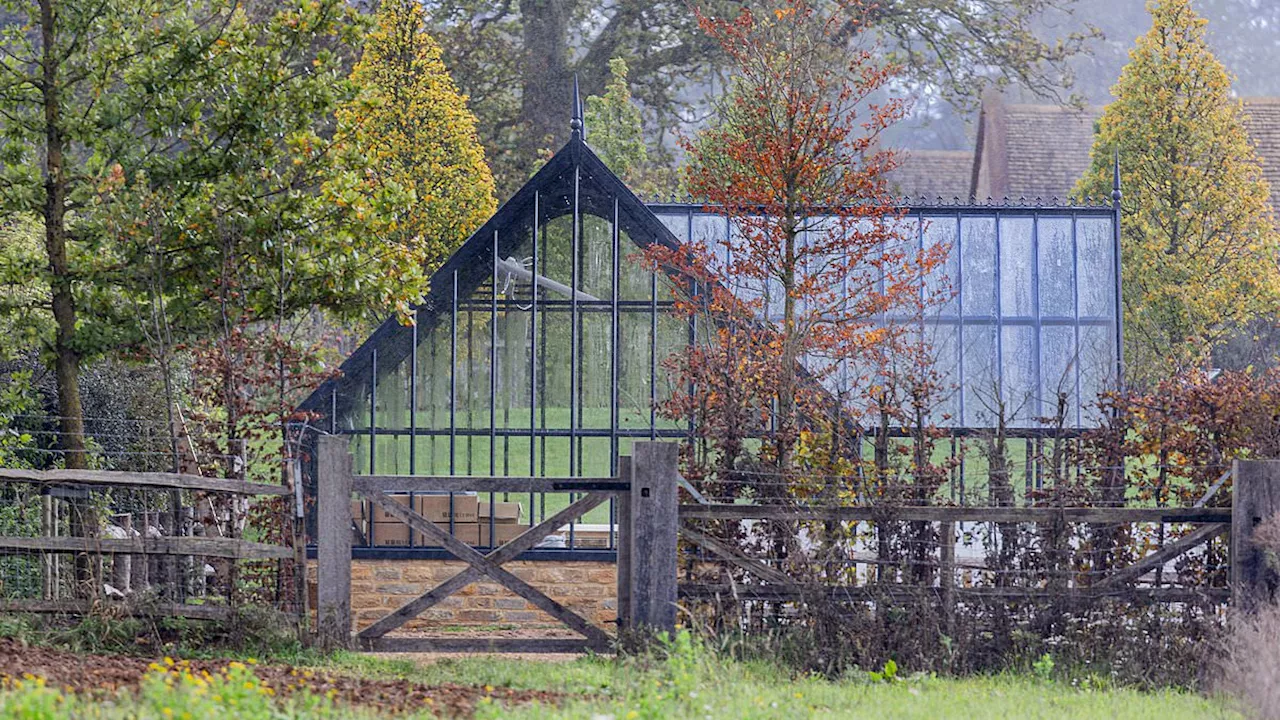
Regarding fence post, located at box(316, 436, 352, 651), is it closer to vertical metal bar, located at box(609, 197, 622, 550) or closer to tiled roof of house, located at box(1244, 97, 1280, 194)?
vertical metal bar, located at box(609, 197, 622, 550)

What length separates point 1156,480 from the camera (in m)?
10.3

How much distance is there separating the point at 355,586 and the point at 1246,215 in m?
14.9

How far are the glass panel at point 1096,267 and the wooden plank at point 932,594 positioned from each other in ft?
17.0

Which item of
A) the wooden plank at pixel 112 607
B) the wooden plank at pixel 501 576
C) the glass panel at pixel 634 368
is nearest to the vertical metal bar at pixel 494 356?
the glass panel at pixel 634 368

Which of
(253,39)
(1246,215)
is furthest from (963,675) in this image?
(1246,215)

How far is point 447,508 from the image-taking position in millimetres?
12852

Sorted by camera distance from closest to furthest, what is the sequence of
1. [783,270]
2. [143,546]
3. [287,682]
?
[287,682], [143,546], [783,270]

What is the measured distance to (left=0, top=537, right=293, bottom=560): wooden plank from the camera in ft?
30.2

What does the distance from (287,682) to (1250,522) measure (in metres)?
5.56

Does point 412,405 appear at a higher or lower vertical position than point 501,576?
higher

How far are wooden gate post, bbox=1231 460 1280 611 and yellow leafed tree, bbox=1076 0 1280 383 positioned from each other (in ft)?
41.9

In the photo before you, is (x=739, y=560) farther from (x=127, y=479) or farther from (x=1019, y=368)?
(x=1019, y=368)

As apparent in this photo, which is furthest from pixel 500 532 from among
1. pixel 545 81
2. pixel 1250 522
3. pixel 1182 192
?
pixel 545 81

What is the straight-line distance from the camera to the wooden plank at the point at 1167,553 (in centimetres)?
953
